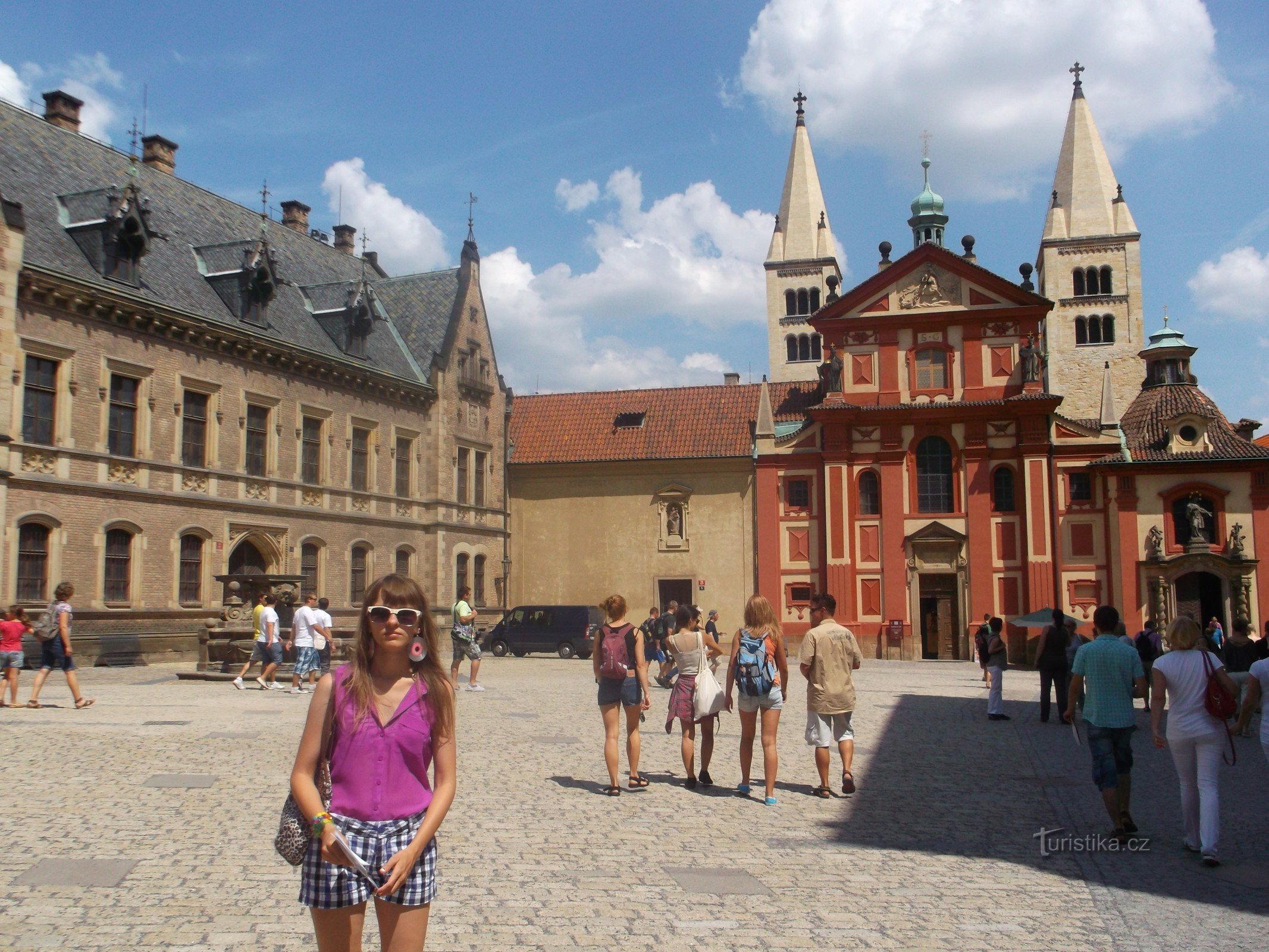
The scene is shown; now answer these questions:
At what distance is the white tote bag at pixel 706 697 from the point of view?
36.5 feet

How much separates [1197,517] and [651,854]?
→ 3723 centimetres

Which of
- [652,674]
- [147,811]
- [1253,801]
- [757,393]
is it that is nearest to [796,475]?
[757,393]

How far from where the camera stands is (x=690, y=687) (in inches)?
449

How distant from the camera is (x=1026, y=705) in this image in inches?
845

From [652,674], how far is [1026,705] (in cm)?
1000

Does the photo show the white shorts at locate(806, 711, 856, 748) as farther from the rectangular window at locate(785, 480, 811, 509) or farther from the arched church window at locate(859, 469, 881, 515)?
the rectangular window at locate(785, 480, 811, 509)

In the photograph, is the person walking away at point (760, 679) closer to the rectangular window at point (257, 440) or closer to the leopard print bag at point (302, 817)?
the leopard print bag at point (302, 817)

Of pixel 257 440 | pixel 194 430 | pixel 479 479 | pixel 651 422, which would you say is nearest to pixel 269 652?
pixel 194 430

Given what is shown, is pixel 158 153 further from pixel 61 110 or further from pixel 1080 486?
pixel 1080 486

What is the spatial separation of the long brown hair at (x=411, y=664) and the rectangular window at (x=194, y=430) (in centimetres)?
2769

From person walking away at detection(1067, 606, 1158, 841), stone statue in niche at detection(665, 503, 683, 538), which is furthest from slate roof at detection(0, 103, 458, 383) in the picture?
person walking away at detection(1067, 606, 1158, 841)

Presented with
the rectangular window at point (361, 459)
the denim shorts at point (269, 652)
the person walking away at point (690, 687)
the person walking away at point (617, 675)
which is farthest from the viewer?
the rectangular window at point (361, 459)

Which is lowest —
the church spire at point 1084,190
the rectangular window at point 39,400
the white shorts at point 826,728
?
the white shorts at point 826,728

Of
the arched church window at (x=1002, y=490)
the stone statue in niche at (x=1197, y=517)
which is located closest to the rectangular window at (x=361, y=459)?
the arched church window at (x=1002, y=490)
